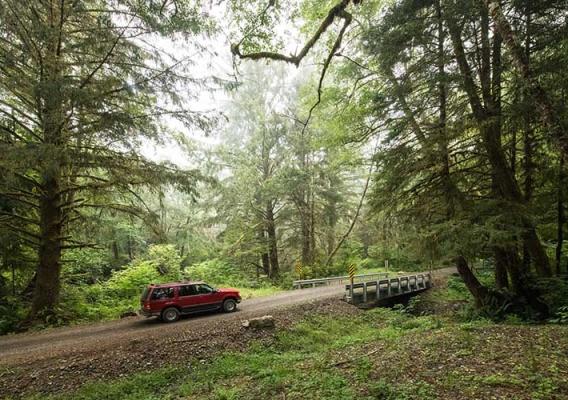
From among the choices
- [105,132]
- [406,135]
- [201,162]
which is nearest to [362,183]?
[201,162]

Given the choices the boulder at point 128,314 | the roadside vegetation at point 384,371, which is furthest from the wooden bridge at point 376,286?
the boulder at point 128,314

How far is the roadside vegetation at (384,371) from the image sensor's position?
4328 mm

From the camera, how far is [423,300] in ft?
54.6

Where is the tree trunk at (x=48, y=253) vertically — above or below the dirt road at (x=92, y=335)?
above

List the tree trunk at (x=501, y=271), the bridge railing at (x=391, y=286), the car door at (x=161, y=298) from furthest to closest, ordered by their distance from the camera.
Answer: the bridge railing at (x=391, y=286)
the car door at (x=161, y=298)
the tree trunk at (x=501, y=271)

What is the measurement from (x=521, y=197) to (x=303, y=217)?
47.3 ft

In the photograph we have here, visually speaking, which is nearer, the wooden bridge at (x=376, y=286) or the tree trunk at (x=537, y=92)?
the tree trunk at (x=537, y=92)

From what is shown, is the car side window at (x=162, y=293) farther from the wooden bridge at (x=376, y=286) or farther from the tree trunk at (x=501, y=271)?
the tree trunk at (x=501, y=271)

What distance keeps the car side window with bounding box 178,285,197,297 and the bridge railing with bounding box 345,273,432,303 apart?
6.86 metres

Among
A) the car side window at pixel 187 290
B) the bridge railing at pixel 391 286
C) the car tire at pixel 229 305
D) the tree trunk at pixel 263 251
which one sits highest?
the tree trunk at pixel 263 251

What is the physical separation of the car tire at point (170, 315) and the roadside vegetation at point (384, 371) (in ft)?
11.5

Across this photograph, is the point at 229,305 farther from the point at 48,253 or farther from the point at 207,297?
the point at 48,253

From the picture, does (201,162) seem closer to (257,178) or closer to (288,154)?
(257,178)

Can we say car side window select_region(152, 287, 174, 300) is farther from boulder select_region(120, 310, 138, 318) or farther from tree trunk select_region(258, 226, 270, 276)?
tree trunk select_region(258, 226, 270, 276)
